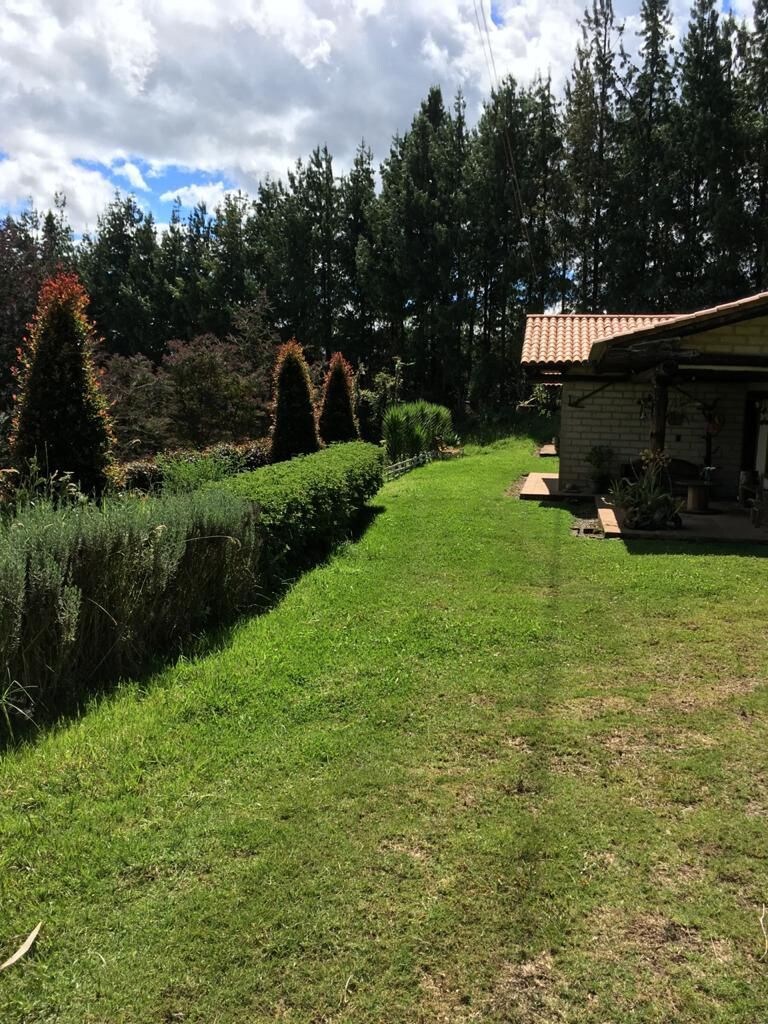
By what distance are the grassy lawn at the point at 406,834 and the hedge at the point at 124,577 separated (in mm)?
351

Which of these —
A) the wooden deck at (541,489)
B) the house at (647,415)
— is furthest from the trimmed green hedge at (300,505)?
the house at (647,415)

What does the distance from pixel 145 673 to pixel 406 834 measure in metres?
2.28

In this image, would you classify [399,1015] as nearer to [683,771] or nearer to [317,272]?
[683,771]

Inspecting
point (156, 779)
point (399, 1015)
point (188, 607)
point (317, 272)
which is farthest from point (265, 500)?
point (317, 272)

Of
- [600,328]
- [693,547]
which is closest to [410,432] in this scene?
[600,328]

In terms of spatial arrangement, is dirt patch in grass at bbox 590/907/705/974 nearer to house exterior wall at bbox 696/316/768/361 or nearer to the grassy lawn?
the grassy lawn

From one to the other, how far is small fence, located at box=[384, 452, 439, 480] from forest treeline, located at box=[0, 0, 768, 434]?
4.78m

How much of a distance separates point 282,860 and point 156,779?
0.88 metres

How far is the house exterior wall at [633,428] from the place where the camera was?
11.5 meters

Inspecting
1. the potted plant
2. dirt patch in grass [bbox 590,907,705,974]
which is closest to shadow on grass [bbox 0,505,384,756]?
dirt patch in grass [bbox 590,907,705,974]

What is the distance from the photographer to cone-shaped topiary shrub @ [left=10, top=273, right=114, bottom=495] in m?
6.89

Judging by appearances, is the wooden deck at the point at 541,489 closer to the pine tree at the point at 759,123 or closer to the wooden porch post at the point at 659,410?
the wooden porch post at the point at 659,410

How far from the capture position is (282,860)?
8.37 ft

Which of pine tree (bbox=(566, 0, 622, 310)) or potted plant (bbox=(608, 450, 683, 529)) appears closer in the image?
potted plant (bbox=(608, 450, 683, 529))
